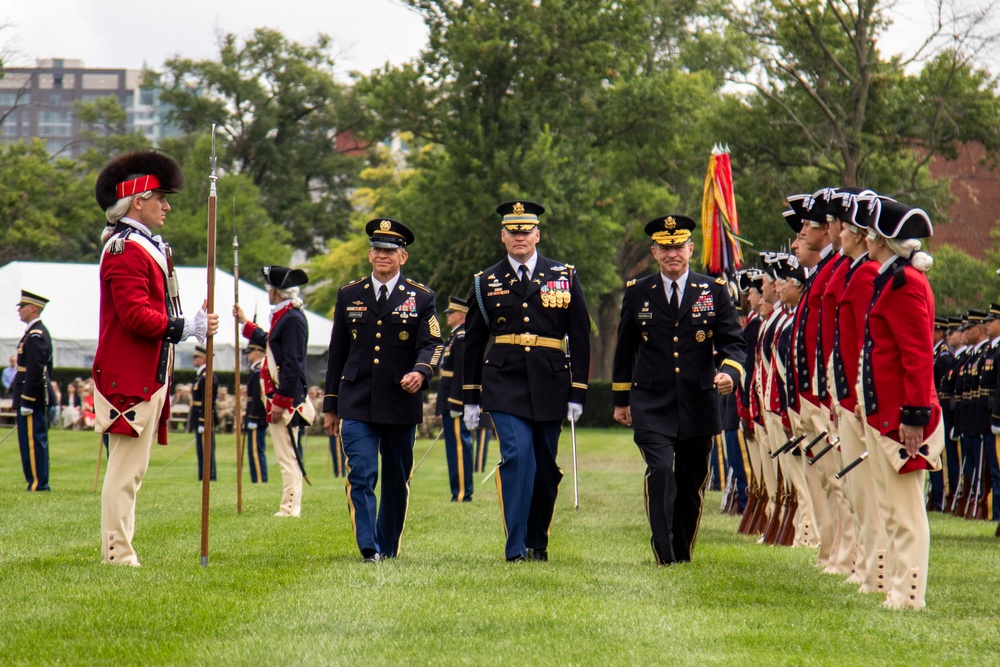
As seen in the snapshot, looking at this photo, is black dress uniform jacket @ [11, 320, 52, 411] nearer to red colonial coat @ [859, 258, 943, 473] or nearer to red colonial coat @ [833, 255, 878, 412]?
red colonial coat @ [833, 255, 878, 412]

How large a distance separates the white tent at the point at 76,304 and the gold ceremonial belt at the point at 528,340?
1113 inches

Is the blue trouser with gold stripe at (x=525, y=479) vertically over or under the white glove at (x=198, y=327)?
under

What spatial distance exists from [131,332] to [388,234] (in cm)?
198

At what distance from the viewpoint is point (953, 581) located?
905cm

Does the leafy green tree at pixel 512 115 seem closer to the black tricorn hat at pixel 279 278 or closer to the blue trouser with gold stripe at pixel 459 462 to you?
the blue trouser with gold stripe at pixel 459 462

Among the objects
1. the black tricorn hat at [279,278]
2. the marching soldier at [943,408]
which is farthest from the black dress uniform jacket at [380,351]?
the marching soldier at [943,408]

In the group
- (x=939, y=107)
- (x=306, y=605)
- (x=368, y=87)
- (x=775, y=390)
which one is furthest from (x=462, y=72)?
(x=306, y=605)

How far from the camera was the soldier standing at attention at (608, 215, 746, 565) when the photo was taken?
938 centimetres

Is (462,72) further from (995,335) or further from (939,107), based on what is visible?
(995,335)

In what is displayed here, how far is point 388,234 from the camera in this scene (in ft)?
31.9

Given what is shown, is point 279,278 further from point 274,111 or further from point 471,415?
point 274,111

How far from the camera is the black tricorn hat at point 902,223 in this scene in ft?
24.5

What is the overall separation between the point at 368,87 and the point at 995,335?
3324 cm

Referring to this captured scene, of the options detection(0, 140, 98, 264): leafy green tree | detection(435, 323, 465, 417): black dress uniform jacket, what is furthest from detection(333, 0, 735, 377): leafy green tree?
detection(435, 323, 465, 417): black dress uniform jacket
